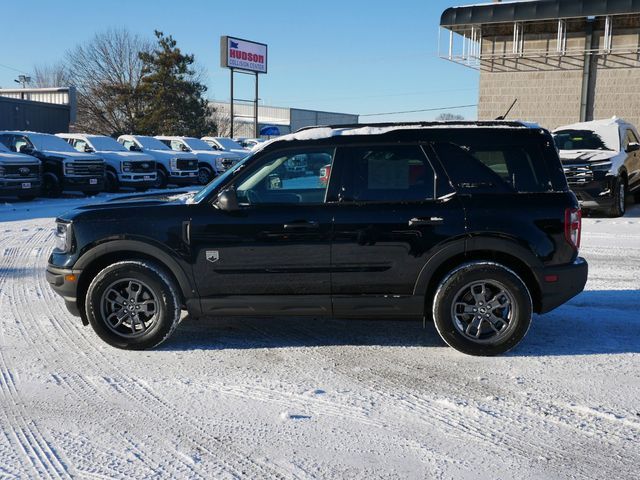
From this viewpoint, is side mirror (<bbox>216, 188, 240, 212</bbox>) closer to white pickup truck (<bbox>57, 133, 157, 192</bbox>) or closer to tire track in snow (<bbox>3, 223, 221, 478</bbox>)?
tire track in snow (<bbox>3, 223, 221, 478</bbox>)

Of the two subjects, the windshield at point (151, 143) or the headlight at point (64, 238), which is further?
the windshield at point (151, 143)

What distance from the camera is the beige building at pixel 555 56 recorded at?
20672 mm

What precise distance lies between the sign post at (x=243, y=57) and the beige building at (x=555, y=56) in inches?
803

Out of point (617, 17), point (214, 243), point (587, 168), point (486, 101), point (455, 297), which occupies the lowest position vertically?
point (455, 297)

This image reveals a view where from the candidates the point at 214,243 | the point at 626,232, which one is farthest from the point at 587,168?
the point at 214,243

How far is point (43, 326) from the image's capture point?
5.85 metres

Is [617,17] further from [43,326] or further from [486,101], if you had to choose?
[43,326]

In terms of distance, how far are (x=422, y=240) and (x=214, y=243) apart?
64.7 inches

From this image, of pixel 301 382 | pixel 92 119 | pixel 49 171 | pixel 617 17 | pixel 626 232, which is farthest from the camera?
pixel 92 119

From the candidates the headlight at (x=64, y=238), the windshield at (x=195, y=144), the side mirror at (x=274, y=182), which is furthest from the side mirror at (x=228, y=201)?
the windshield at (x=195, y=144)

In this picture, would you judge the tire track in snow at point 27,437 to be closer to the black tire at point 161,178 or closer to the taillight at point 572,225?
the taillight at point 572,225

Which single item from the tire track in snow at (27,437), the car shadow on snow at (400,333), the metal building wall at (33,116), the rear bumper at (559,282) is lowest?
the tire track in snow at (27,437)

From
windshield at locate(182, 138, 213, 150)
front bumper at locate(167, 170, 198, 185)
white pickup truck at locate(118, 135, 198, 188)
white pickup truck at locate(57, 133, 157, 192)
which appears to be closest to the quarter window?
white pickup truck at locate(57, 133, 157, 192)

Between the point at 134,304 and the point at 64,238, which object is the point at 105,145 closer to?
the point at 64,238
